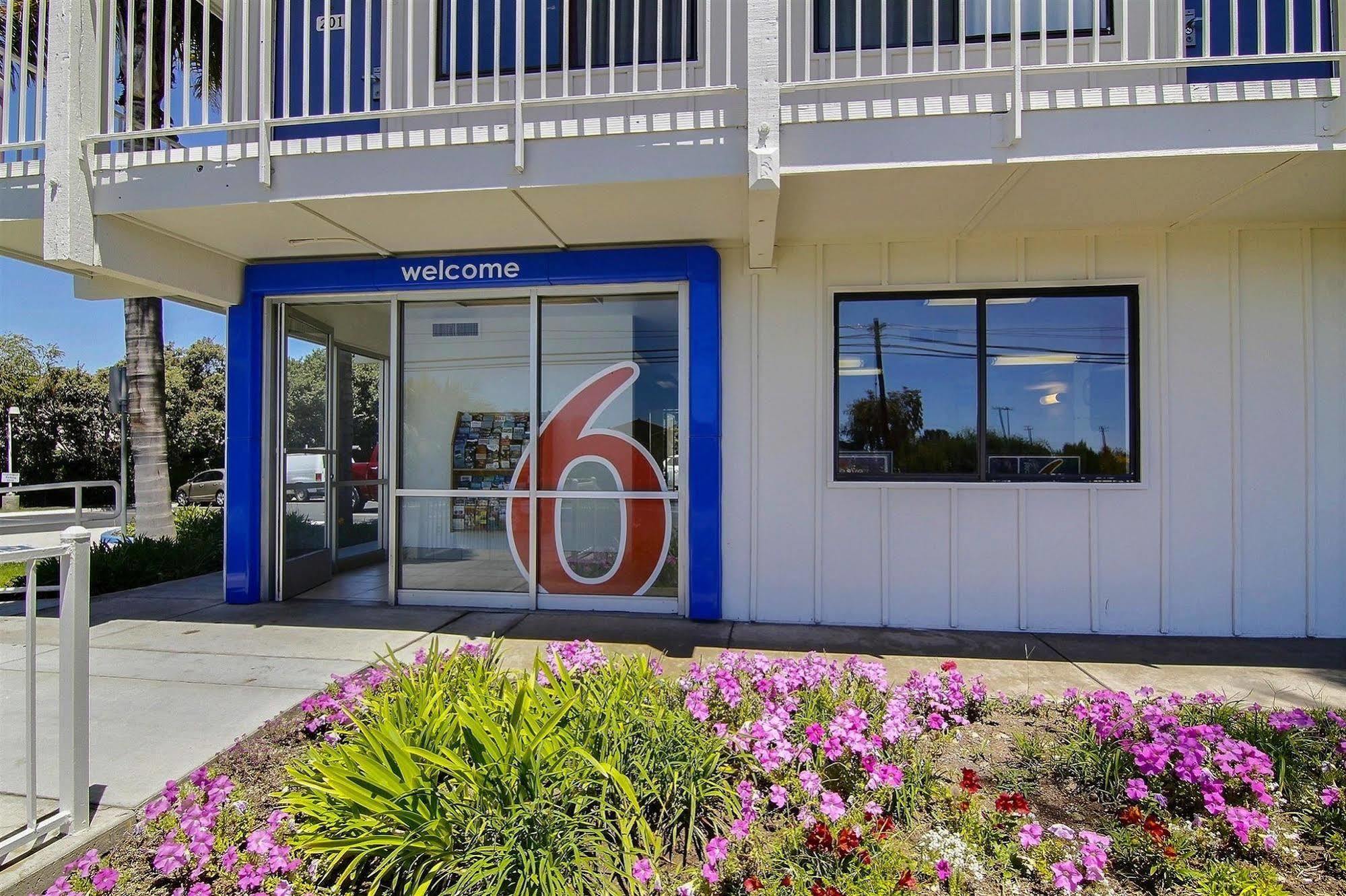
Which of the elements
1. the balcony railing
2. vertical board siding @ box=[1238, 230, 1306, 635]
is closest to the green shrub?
the balcony railing

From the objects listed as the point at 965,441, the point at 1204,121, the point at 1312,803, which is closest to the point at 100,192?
the point at 965,441

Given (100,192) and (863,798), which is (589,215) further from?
(863,798)

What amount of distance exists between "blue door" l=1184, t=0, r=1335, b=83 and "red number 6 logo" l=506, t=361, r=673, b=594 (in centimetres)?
493

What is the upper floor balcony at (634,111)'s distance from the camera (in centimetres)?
399

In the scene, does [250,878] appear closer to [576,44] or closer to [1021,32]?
[576,44]

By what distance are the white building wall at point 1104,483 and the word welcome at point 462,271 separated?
6.10 ft

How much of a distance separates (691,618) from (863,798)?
2998 mm

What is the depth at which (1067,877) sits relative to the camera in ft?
7.30

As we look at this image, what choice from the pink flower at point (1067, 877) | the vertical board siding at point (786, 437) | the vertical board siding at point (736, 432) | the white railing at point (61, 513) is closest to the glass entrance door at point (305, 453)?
the white railing at point (61, 513)

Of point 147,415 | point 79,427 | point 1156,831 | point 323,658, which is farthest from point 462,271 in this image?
point 79,427

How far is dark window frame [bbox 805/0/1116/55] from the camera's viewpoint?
17.0 ft

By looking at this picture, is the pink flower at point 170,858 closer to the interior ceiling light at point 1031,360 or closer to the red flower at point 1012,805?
the red flower at point 1012,805

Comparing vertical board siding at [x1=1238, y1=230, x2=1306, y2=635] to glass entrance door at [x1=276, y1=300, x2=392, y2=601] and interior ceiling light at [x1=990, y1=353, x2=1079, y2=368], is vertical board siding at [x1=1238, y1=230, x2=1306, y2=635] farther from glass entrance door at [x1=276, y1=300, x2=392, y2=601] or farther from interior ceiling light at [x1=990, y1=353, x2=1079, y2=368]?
glass entrance door at [x1=276, y1=300, x2=392, y2=601]

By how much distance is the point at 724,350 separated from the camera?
569 centimetres
